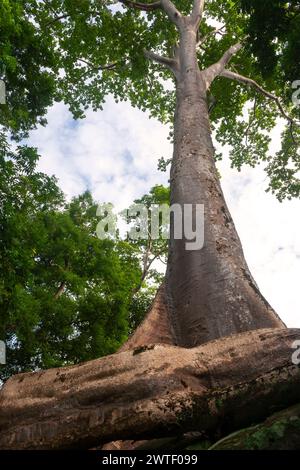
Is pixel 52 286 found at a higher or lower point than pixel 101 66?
lower

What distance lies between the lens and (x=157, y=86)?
10.9 meters

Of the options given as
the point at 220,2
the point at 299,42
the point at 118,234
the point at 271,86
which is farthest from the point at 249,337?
the point at 118,234

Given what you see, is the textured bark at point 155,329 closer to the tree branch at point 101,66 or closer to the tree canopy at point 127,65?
the tree canopy at point 127,65

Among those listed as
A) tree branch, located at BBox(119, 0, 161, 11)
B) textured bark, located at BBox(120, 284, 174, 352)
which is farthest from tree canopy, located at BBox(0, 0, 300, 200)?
textured bark, located at BBox(120, 284, 174, 352)

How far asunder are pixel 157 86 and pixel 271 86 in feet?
10.6

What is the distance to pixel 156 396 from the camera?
1.68 metres

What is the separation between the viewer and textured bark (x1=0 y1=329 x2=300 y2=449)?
1633mm

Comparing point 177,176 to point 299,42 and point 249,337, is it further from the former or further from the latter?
point 249,337

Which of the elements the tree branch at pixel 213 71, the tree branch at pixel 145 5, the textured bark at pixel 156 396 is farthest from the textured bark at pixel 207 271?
the tree branch at pixel 145 5

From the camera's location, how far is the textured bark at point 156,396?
163 cm

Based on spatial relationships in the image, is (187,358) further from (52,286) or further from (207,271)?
(52,286)

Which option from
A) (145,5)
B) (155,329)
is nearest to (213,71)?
(145,5)

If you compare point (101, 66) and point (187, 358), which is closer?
point (187, 358)

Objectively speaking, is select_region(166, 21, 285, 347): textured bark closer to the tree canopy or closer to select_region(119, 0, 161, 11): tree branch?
the tree canopy
